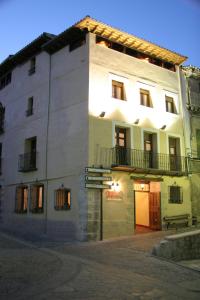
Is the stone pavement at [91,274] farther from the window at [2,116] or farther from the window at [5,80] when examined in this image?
the window at [5,80]

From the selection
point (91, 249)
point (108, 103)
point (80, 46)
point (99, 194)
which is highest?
point (80, 46)

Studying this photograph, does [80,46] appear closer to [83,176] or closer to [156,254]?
[83,176]

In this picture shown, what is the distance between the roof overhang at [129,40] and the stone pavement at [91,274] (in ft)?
36.8

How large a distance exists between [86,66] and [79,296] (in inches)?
508

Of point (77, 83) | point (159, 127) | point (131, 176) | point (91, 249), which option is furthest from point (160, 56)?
point (91, 249)

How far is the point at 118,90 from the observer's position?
18.4 meters

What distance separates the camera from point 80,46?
17969 mm

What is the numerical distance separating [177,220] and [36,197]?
8.33m

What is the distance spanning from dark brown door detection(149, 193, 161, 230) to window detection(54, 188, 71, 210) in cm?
510

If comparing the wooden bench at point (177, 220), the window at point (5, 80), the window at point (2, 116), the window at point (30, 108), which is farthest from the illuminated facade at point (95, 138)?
the window at point (5, 80)

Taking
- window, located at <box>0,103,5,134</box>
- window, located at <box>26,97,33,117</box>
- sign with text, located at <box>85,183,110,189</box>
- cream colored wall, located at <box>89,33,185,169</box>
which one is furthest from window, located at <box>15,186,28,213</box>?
cream colored wall, located at <box>89,33,185,169</box>

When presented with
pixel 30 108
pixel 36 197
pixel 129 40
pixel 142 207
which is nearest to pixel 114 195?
pixel 142 207

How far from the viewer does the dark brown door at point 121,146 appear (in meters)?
17.3

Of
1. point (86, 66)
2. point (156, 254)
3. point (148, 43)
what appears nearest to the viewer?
point (156, 254)
